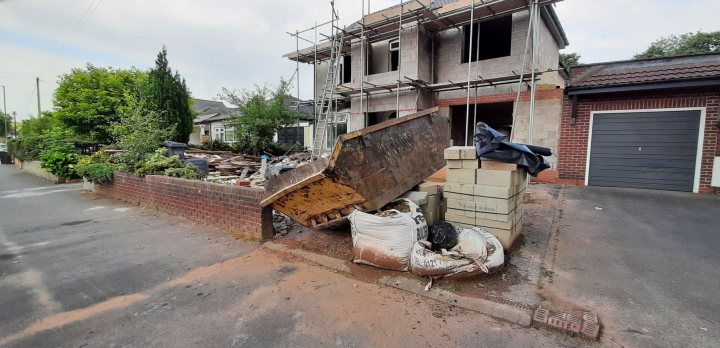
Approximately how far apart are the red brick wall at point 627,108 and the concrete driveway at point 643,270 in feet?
5.88

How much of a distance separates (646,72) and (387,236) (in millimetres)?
8119

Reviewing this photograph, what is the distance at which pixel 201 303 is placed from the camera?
291cm

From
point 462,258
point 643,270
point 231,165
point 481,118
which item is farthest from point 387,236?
point 481,118

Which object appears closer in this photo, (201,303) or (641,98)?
(201,303)

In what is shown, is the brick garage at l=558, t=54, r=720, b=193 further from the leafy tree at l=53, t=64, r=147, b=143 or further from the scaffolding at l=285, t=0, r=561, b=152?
the leafy tree at l=53, t=64, r=147, b=143

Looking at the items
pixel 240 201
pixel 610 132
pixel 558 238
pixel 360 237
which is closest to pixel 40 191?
pixel 240 201

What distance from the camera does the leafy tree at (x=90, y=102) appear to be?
1591 centimetres

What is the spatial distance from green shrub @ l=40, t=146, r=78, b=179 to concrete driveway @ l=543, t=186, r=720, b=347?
583 inches

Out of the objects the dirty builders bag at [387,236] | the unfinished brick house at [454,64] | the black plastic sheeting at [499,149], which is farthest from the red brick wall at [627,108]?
the dirty builders bag at [387,236]

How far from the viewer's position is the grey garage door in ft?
22.6

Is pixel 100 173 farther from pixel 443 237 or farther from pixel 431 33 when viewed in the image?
pixel 431 33

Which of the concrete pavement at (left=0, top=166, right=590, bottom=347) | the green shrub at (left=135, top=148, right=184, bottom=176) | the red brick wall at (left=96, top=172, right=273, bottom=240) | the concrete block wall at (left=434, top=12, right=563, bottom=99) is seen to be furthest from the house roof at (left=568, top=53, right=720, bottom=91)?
the green shrub at (left=135, top=148, right=184, bottom=176)

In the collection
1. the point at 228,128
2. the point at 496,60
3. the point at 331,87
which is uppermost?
the point at 496,60

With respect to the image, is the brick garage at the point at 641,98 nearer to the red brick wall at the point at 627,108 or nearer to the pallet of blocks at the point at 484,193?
the red brick wall at the point at 627,108
